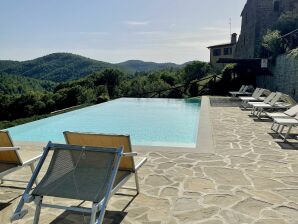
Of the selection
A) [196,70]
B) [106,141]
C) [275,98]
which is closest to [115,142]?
[106,141]

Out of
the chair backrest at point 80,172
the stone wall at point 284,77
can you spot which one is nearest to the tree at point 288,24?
the stone wall at point 284,77

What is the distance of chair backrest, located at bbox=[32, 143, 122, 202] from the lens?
2.97 metres

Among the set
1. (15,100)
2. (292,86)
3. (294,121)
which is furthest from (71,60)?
(294,121)

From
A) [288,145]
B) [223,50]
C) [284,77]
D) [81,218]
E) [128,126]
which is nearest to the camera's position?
[81,218]

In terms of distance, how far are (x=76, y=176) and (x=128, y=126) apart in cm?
773

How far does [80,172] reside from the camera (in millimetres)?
3199

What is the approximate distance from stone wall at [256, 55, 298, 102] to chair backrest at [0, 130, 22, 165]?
14.5 m

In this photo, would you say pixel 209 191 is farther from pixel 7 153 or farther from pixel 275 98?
pixel 275 98

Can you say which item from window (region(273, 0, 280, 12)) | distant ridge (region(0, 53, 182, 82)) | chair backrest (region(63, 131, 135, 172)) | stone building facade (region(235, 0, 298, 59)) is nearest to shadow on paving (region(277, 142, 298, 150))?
chair backrest (region(63, 131, 135, 172))

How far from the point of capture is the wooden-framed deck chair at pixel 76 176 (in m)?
2.94

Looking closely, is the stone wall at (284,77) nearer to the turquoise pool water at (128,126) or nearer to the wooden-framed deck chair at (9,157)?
the turquoise pool water at (128,126)

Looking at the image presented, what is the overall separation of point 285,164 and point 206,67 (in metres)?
40.6

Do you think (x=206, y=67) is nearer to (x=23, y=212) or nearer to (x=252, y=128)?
(x=252, y=128)

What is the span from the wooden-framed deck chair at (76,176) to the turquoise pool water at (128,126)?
4.49 meters
